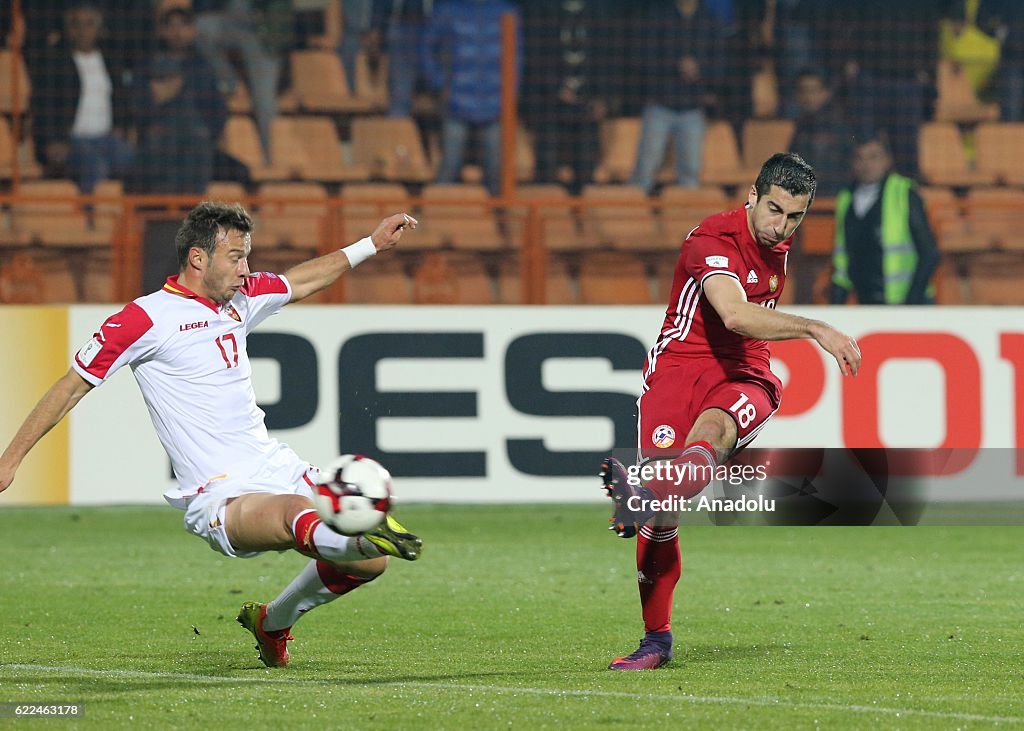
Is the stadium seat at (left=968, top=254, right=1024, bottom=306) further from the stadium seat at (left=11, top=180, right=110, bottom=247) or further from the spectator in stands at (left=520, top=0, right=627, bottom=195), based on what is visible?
the stadium seat at (left=11, top=180, right=110, bottom=247)

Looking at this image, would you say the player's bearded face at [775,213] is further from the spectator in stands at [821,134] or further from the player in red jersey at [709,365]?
the spectator in stands at [821,134]

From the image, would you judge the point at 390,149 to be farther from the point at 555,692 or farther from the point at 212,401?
the point at 555,692

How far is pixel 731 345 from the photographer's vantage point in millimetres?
6773

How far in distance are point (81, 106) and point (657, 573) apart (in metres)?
9.17

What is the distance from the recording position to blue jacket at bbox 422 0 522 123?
48.2 ft

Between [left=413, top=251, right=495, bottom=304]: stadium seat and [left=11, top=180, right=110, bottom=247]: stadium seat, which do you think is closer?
[left=11, top=180, right=110, bottom=247]: stadium seat

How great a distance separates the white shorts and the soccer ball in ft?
1.54

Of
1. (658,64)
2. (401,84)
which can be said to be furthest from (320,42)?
(658,64)

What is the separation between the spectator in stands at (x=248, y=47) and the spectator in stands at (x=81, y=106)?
95 cm

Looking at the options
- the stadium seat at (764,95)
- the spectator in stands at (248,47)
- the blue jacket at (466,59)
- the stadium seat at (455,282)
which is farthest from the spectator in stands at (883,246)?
the spectator in stands at (248,47)

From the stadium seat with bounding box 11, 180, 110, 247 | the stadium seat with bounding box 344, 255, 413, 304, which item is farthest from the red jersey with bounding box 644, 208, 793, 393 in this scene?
the stadium seat with bounding box 11, 180, 110, 247

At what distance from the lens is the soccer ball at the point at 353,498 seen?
5.51 meters

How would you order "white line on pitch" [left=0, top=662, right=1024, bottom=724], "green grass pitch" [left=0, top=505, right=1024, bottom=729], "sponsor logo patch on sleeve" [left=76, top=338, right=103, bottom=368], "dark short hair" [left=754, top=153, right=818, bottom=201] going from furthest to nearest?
"dark short hair" [left=754, top=153, right=818, bottom=201]
"sponsor logo patch on sleeve" [left=76, top=338, right=103, bottom=368]
"green grass pitch" [left=0, top=505, right=1024, bottom=729]
"white line on pitch" [left=0, top=662, right=1024, bottom=724]

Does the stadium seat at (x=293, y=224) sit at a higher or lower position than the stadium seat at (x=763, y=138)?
lower
